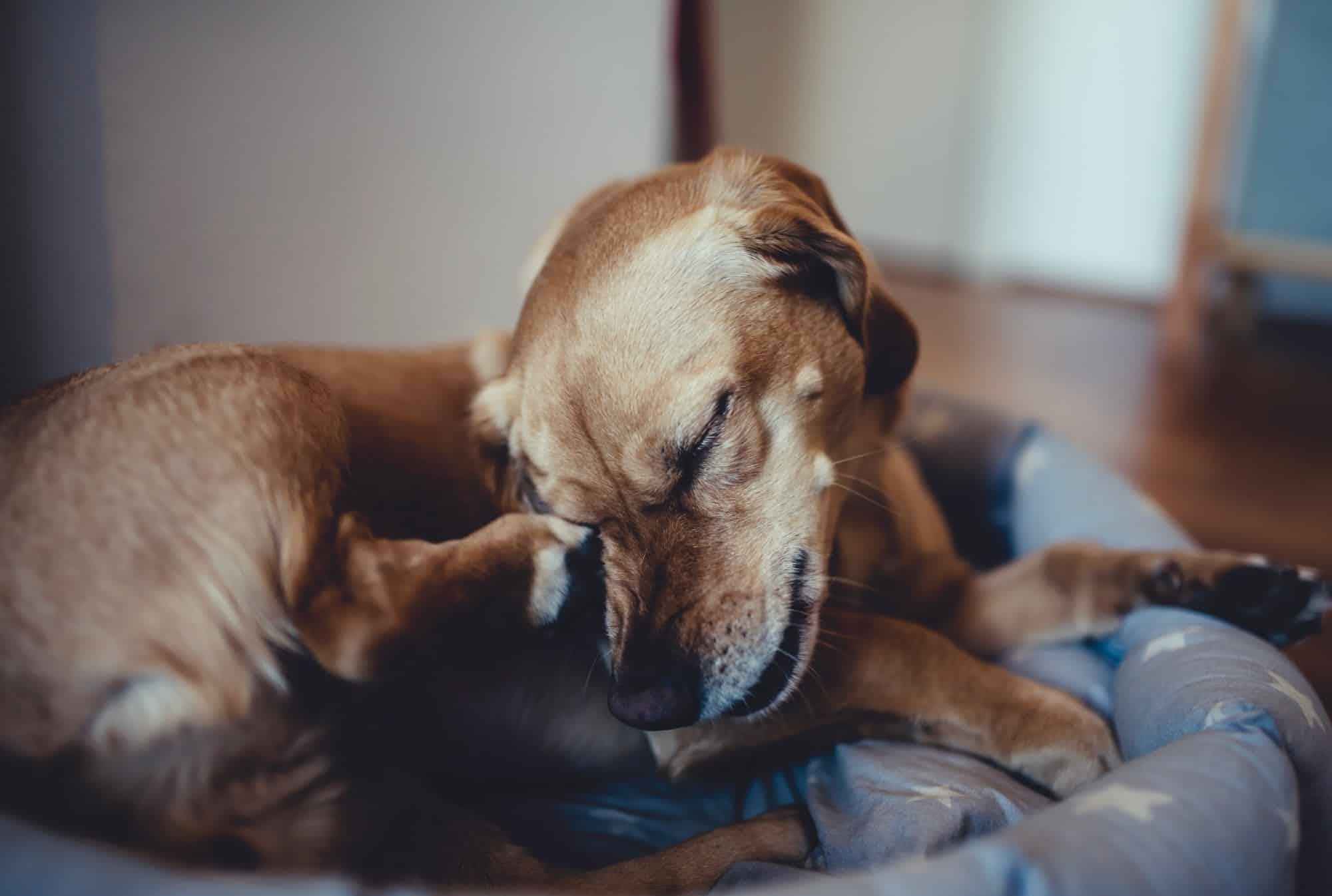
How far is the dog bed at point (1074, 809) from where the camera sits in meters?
1.02

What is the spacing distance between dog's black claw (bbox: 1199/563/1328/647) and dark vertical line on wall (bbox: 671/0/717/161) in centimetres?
205

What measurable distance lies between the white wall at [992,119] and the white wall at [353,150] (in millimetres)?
2725

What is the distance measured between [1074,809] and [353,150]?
8.01ft

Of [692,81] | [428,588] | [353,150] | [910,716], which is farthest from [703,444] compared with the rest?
[692,81]

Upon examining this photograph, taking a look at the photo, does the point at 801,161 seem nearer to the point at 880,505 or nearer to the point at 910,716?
the point at 880,505

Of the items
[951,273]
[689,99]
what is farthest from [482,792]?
[951,273]

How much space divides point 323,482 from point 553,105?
239 cm

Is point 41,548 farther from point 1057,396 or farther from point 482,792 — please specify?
point 1057,396

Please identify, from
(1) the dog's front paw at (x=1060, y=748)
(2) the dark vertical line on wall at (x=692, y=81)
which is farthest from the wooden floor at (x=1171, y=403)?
(2) the dark vertical line on wall at (x=692, y=81)

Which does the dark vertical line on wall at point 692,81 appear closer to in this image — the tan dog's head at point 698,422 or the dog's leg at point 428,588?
the tan dog's head at point 698,422

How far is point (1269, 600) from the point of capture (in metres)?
1.69

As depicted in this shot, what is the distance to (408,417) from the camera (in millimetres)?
1654

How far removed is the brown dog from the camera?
1.13m

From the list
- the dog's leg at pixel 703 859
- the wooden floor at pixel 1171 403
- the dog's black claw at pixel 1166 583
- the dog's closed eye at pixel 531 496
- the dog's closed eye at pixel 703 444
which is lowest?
the wooden floor at pixel 1171 403
